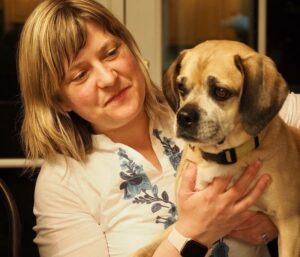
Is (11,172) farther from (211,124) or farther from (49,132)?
(211,124)

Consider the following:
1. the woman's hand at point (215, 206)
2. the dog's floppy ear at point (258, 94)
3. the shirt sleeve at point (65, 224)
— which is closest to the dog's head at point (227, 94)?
the dog's floppy ear at point (258, 94)

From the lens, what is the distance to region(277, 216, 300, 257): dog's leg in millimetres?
1137

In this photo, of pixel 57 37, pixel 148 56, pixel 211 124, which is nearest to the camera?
pixel 211 124

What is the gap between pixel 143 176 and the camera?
131 cm

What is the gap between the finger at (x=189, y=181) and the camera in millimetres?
1216

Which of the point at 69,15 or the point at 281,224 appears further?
the point at 69,15

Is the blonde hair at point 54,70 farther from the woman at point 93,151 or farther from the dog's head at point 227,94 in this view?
the dog's head at point 227,94

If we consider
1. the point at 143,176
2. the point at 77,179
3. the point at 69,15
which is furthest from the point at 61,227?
the point at 69,15

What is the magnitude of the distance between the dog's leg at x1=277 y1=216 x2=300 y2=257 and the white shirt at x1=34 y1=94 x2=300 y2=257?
28 centimetres

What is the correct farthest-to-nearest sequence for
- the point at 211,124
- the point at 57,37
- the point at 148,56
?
the point at 148,56 → the point at 57,37 → the point at 211,124

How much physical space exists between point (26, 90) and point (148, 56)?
73 centimetres

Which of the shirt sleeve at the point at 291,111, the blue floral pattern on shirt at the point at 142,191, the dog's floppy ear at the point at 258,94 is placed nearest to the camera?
the dog's floppy ear at the point at 258,94

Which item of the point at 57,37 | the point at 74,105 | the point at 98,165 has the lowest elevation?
the point at 98,165

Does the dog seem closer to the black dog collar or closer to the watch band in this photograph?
the black dog collar
